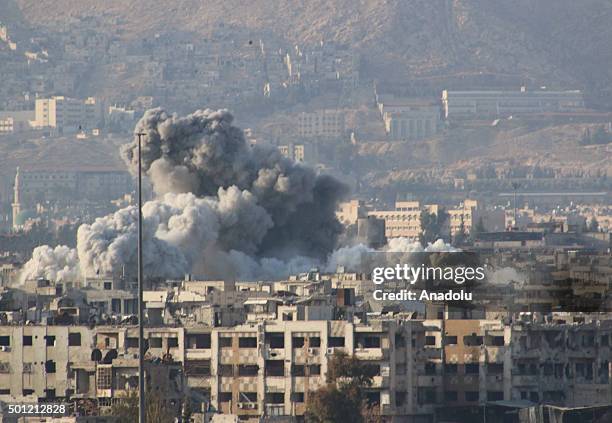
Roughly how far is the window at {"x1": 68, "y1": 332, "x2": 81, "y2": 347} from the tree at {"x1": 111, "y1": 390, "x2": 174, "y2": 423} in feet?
18.9

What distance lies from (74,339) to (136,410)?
7.38m

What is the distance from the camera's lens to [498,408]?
4653 cm

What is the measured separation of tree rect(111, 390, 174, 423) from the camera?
4012 centimetres

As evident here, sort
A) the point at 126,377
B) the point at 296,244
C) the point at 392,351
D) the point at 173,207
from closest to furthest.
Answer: the point at 126,377 → the point at 392,351 → the point at 173,207 → the point at 296,244

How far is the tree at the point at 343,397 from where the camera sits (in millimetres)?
43656

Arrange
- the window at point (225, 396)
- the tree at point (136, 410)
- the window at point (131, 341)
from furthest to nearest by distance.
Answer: the window at point (131, 341) < the window at point (225, 396) < the tree at point (136, 410)

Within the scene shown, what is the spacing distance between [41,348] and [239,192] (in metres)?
50.8

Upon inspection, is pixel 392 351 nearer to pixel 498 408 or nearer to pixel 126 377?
pixel 498 408

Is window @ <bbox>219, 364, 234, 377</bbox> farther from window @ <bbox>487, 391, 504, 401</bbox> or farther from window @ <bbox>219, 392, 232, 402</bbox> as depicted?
window @ <bbox>487, 391, 504, 401</bbox>

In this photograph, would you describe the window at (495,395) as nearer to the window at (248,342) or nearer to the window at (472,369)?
the window at (472,369)

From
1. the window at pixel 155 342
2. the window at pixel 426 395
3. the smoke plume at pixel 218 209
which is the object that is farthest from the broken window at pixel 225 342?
the smoke plume at pixel 218 209

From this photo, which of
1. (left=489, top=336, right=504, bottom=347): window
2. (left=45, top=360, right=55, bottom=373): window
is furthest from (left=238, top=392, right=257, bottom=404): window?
(left=489, top=336, right=504, bottom=347): window

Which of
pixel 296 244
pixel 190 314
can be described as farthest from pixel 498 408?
pixel 296 244

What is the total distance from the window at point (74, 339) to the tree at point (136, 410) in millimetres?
5765
